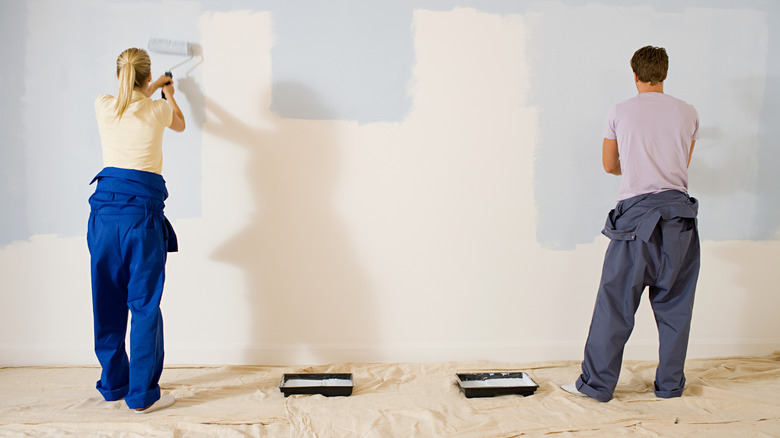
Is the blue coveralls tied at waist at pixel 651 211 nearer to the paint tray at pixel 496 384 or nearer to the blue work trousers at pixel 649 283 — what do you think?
the blue work trousers at pixel 649 283

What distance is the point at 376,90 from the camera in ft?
7.72

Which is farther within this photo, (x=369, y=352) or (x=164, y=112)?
(x=369, y=352)

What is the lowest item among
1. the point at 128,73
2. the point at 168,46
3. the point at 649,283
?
the point at 649,283

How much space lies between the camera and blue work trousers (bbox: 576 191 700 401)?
6.36ft

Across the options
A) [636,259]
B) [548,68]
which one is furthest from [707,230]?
[548,68]

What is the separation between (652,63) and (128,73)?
1.81 m

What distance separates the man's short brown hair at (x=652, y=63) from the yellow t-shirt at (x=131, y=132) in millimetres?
1714

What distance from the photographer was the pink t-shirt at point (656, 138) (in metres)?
1.93

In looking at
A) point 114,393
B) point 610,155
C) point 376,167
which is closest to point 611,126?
point 610,155

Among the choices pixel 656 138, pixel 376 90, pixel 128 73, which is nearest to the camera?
pixel 128 73

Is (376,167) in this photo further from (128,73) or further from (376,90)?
(128,73)

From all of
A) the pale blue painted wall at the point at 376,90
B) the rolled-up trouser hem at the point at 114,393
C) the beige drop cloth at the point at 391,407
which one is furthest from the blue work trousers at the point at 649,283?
the rolled-up trouser hem at the point at 114,393

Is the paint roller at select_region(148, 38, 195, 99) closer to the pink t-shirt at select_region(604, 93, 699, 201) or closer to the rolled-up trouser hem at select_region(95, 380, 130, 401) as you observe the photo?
the rolled-up trouser hem at select_region(95, 380, 130, 401)

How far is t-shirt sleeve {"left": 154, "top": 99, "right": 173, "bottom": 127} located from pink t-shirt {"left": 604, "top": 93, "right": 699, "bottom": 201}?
5.28 feet
